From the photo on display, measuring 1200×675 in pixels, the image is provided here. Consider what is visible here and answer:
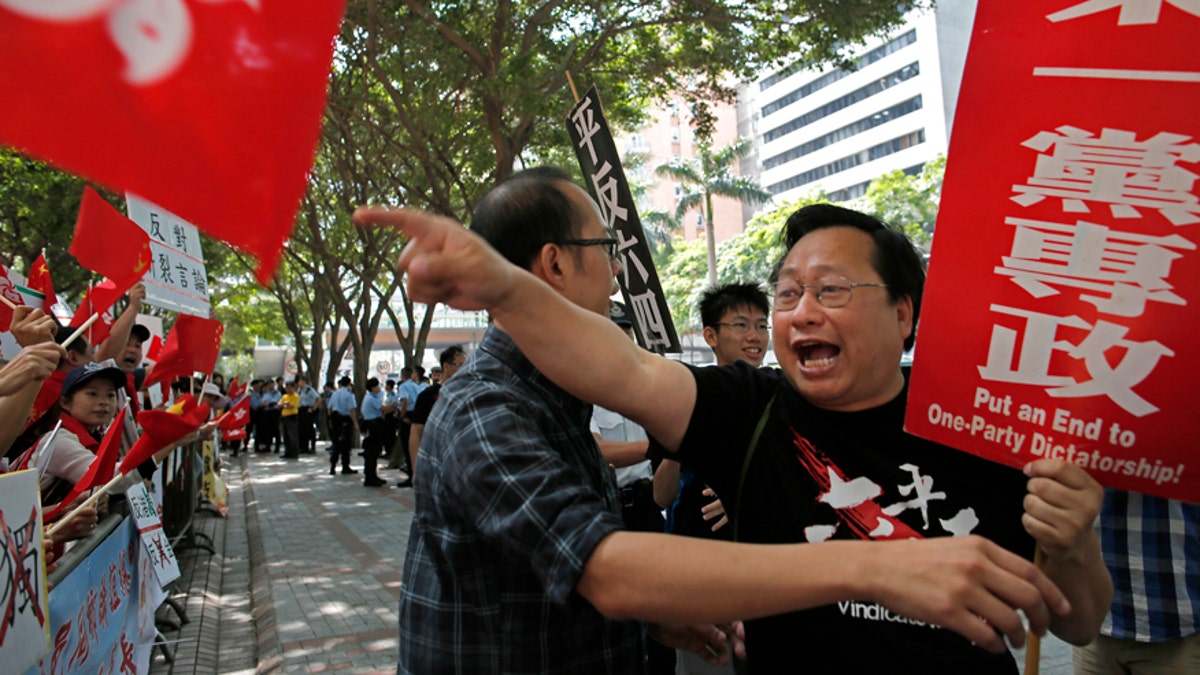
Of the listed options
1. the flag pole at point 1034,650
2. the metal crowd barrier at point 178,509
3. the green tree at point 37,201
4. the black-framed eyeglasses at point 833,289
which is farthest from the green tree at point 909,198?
the flag pole at point 1034,650

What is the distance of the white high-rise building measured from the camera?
48312mm

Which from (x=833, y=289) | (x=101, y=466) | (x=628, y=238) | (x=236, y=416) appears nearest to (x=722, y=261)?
(x=236, y=416)

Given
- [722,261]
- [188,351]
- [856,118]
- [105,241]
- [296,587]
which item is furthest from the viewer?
[856,118]

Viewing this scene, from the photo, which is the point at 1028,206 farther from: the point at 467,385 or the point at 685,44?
the point at 685,44

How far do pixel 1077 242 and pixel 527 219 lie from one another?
0.96 meters

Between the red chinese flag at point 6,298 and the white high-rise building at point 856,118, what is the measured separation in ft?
129

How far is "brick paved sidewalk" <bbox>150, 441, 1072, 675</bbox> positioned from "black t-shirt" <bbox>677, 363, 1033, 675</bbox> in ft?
11.6

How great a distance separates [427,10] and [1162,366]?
9117 millimetres

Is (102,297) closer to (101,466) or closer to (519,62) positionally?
(101,466)

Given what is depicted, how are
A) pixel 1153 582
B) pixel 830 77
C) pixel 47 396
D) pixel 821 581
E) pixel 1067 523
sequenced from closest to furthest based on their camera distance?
pixel 821 581 → pixel 1067 523 → pixel 1153 582 → pixel 47 396 → pixel 830 77

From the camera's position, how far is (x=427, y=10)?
932 centimetres

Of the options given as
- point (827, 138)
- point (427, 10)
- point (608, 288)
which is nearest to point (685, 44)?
point (427, 10)

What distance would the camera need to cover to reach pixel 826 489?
5.39 feet

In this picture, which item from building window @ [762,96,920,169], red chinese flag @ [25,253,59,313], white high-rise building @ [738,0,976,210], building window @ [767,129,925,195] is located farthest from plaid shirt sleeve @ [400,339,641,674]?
building window @ [762,96,920,169]
